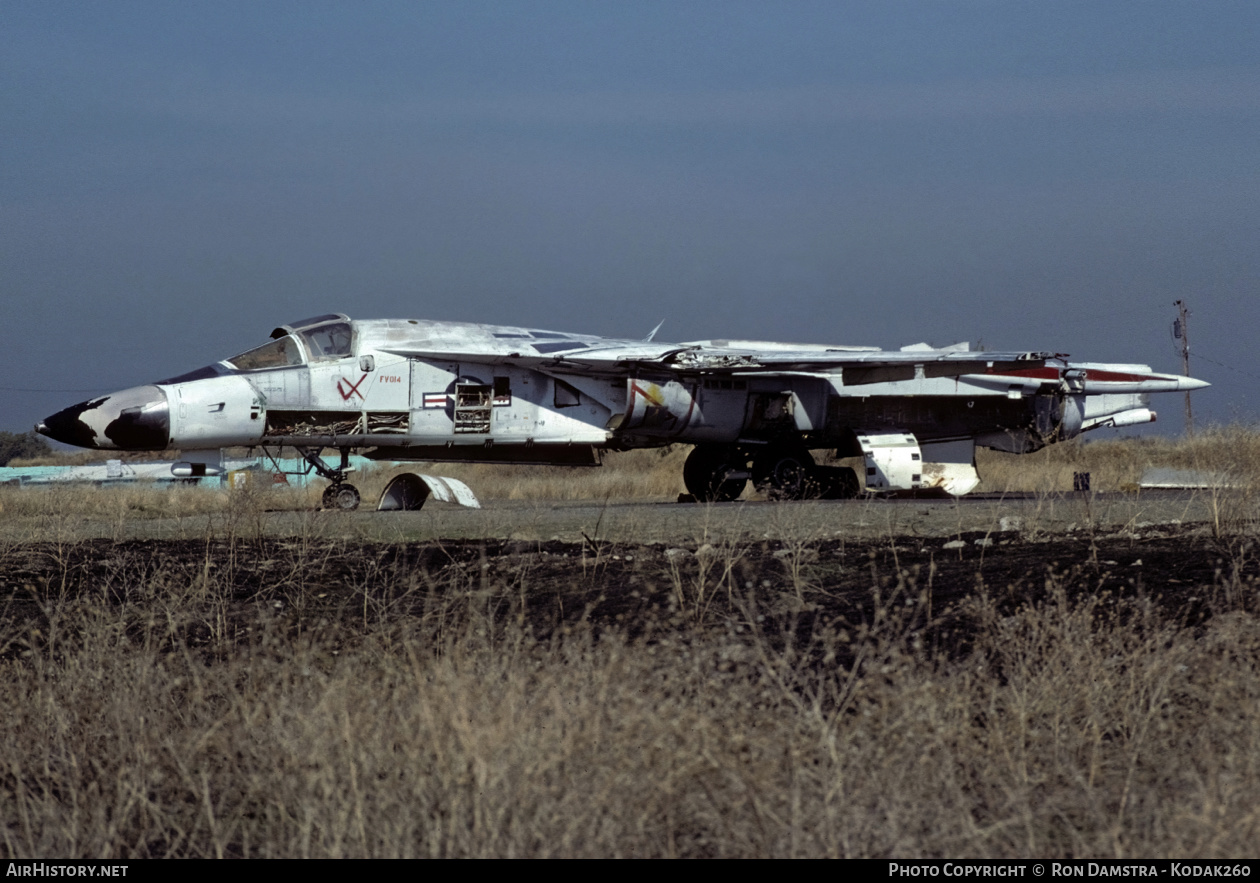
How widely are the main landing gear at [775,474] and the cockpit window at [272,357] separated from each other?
→ 620 cm

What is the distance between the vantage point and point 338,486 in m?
16.4

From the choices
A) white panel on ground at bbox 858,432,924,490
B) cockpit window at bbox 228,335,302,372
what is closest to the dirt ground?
cockpit window at bbox 228,335,302,372

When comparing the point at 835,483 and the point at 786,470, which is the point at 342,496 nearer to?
the point at 786,470

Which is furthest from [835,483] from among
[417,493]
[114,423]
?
[114,423]

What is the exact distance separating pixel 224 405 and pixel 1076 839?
1369 cm

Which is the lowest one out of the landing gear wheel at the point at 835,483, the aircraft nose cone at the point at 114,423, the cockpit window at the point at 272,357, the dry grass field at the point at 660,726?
the dry grass field at the point at 660,726

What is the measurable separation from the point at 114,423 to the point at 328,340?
2.87m

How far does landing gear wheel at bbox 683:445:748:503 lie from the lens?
61.0 ft

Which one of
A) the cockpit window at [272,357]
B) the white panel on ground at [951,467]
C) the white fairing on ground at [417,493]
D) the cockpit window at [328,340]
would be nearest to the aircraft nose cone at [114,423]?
the cockpit window at [272,357]

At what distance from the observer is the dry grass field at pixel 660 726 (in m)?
3.54

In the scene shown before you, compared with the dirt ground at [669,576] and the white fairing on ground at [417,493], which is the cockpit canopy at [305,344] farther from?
the dirt ground at [669,576]

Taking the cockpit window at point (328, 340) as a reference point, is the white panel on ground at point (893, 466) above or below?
below

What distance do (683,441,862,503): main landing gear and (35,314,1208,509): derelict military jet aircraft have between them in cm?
3

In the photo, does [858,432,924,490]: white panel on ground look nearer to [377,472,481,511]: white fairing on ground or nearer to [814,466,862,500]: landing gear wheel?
[814,466,862,500]: landing gear wheel
